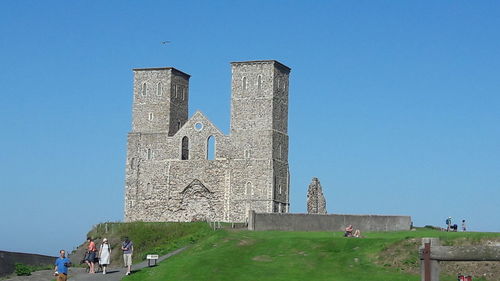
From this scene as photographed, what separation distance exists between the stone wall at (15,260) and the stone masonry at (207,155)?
97.2ft

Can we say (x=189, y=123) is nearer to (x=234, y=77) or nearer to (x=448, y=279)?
(x=234, y=77)

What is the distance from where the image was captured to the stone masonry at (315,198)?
2854 inches

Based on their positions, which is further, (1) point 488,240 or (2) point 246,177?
(2) point 246,177

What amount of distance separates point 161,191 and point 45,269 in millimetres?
36705

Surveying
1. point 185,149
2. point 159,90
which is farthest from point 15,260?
point 159,90

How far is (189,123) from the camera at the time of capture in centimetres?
8400

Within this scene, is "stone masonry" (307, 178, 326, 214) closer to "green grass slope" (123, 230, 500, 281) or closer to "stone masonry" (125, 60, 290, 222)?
"stone masonry" (125, 60, 290, 222)

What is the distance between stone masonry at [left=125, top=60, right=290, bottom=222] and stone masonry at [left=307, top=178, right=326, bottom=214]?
7170 mm

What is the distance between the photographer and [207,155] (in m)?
83.6

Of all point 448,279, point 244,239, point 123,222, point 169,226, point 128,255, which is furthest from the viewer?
point 123,222

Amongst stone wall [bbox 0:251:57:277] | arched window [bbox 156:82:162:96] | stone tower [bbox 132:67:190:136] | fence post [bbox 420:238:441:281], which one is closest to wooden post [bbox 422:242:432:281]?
fence post [bbox 420:238:441:281]

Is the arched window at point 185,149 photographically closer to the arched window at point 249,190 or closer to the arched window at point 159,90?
the arched window at point 159,90

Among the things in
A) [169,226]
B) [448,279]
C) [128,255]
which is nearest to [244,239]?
[128,255]

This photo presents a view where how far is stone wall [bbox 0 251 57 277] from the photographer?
45.5 m
